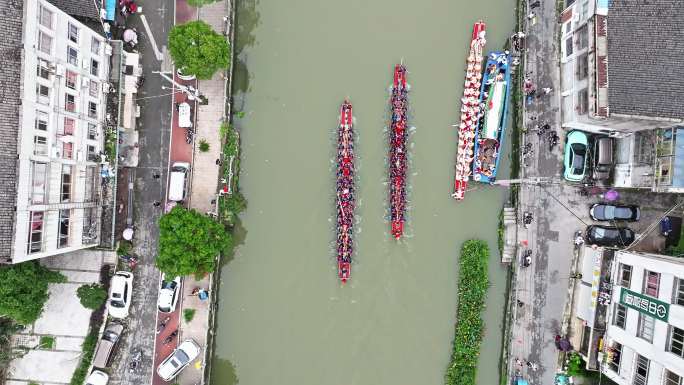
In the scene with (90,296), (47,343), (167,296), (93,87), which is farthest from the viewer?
(47,343)

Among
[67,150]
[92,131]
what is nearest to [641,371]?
[67,150]

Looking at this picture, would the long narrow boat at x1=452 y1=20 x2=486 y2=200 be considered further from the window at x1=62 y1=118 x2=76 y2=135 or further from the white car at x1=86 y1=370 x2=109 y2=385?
the white car at x1=86 y1=370 x2=109 y2=385

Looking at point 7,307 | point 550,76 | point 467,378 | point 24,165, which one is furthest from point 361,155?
point 7,307

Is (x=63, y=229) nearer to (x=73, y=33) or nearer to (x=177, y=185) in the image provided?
(x=177, y=185)

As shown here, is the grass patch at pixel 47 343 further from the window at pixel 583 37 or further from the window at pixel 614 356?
the window at pixel 583 37

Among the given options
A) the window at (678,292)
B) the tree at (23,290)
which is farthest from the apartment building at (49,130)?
the window at (678,292)

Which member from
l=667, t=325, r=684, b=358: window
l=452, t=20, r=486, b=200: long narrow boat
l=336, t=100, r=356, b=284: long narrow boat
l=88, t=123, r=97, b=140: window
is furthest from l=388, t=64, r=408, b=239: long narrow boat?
l=88, t=123, r=97, b=140: window
